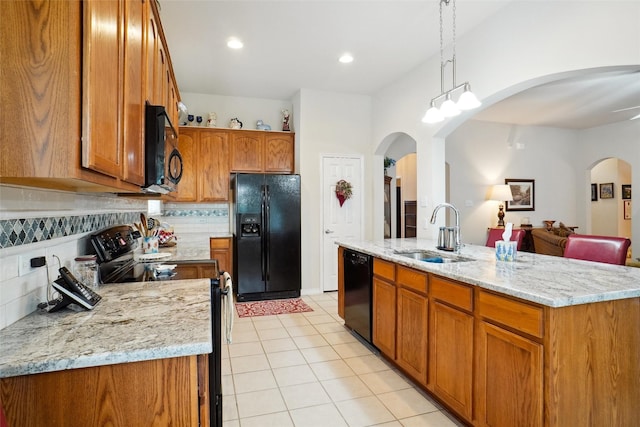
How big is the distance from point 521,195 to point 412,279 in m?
5.67

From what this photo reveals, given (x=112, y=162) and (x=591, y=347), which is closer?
(x=112, y=162)

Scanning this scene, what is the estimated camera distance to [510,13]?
111 inches

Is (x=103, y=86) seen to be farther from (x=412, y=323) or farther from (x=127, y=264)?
(x=412, y=323)

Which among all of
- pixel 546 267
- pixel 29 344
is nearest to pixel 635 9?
pixel 546 267

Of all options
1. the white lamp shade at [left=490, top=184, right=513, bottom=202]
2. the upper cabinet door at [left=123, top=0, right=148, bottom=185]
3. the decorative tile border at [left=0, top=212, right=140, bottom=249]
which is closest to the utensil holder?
the decorative tile border at [left=0, top=212, right=140, bottom=249]

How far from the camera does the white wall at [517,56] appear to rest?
2154mm

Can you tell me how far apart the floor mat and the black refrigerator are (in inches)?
4.9

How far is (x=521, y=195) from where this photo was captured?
6.88 metres

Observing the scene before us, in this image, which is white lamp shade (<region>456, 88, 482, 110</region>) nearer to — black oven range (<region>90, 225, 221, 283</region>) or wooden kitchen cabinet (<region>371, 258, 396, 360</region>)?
wooden kitchen cabinet (<region>371, 258, 396, 360</region>)

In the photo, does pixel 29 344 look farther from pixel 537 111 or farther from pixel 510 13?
pixel 537 111

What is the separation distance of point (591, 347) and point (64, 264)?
2.39 m

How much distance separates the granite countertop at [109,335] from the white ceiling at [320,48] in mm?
2581

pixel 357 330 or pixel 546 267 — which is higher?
pixel 546 267

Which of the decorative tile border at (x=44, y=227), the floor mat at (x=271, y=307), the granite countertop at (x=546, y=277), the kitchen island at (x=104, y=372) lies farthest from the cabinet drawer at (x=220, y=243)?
the kitchen island at (x=104, y=372)
